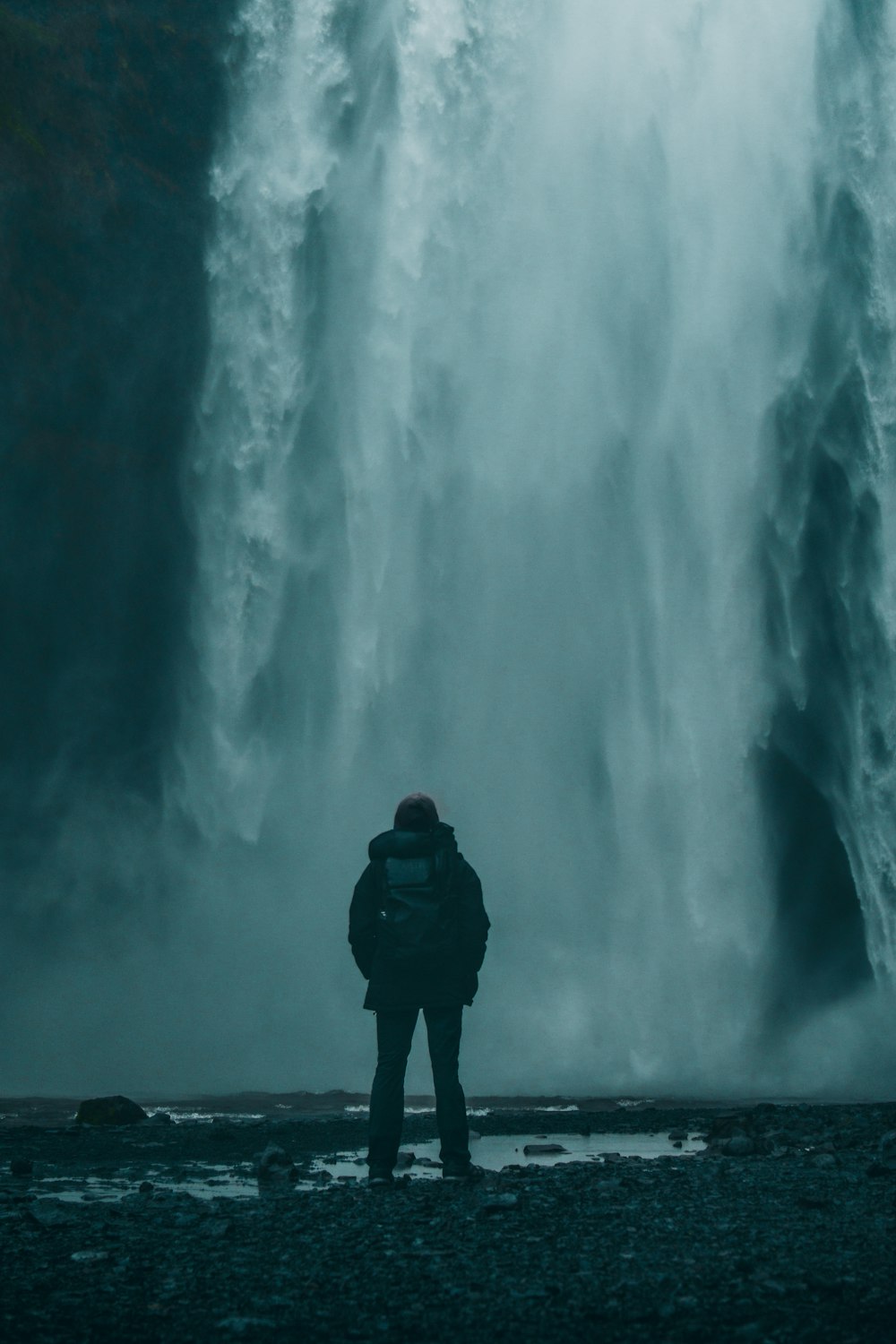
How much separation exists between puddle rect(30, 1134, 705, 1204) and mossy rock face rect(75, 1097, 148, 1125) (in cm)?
302

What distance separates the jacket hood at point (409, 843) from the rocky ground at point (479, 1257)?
1566 millimetres

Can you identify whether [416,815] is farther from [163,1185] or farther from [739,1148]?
[739,1148]

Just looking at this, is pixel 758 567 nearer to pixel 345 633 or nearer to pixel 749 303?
pixel 749 303

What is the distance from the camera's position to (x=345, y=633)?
894 inches

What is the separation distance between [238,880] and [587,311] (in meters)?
11.3

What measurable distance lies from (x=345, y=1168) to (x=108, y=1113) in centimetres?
420

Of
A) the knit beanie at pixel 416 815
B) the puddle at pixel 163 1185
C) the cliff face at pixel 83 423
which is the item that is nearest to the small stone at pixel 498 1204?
the puddle at pixel 163 1185

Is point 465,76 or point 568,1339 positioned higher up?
point 465,76

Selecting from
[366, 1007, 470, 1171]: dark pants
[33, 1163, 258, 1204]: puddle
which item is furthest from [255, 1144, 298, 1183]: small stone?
[366, 1007, 470, 1171]: dark pants

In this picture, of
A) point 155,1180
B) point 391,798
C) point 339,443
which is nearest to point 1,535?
point 339,443

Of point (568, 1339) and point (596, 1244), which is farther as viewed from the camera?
point (596, 1244)

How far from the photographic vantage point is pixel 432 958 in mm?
6930

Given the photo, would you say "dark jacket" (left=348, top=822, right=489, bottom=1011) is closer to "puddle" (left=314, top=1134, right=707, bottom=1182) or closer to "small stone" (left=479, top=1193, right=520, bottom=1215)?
"puddle" (left=314, top=1134, right=707, bottom=1182)

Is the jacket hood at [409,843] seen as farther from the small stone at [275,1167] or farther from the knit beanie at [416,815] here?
the small stone at [275,1167]
